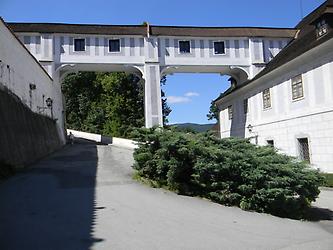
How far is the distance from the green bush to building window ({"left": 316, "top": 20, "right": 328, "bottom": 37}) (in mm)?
9224

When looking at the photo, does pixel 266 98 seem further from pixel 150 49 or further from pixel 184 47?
pixel 150 49

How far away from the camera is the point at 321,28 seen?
19969 millimetres

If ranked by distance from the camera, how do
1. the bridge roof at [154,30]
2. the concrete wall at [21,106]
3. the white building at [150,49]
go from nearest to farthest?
1. the concrete wall at [21,106]
2. the white building at [150,49]
3. the bridge roof at [154,30]

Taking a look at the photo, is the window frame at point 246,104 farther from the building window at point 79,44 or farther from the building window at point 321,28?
the building window at point 79,44

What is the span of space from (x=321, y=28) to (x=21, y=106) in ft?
49.1

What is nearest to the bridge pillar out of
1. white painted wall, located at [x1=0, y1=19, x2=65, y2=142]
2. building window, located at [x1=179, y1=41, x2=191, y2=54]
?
building window, located at [x1=179, y1=41, x2=191, y2=54]

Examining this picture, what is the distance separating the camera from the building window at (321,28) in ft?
64.0

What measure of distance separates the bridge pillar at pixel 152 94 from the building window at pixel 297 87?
1254 centimetres

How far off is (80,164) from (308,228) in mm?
11397

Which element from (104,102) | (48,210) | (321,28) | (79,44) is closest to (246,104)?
(321,28)

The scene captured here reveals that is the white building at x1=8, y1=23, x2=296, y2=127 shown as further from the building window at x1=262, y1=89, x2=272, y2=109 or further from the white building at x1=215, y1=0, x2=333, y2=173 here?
the building window at x1=262, y1=89, x2=272, y2=109

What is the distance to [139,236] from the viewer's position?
24.3ft

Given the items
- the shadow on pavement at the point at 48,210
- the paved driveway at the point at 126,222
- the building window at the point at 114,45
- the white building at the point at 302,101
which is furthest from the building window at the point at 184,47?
the paved driveway at the point at 126,222

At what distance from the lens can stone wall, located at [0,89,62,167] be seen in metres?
14.4
